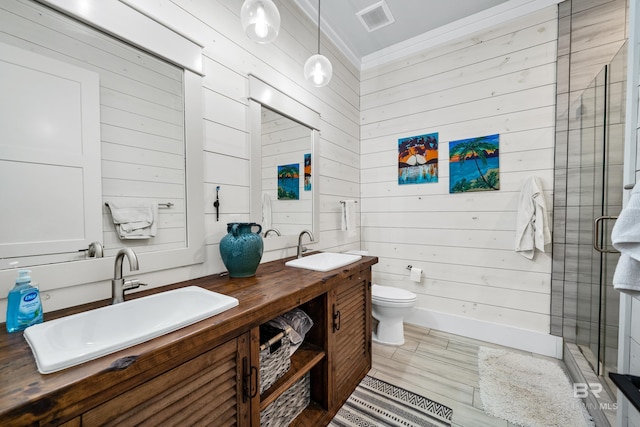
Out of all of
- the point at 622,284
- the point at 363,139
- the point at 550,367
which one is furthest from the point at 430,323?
the point at 363,139

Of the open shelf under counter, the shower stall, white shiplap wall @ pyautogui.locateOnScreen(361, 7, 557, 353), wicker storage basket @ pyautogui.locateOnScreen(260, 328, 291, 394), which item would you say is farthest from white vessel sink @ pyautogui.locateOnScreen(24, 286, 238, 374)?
white shiplap wall @ pyautogui.locateOnScreen(361, 7, 557, 353)

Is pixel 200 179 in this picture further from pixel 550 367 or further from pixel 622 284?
pixel 550 367

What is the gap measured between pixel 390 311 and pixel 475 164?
61.5 inches

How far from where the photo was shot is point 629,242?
2.85 ft

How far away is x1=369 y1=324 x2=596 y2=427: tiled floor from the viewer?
1553 millimetres

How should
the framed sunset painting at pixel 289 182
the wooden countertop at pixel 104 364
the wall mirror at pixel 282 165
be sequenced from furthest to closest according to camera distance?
the framed sunset painting at pixel 289 182 < the wall mirror at pixel 282 165 < the wooden countertop at pixel 104 364

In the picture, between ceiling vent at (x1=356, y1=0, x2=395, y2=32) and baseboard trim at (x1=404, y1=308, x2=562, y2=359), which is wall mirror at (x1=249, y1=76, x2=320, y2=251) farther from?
baseboard trim at (x1=404, y1=308, x2=562, y2=359)

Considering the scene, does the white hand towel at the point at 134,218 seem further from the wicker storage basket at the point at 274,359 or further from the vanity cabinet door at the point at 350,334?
the vanity cabinet door at the point at 350,334

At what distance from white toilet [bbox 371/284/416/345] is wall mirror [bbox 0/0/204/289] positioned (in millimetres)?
1548

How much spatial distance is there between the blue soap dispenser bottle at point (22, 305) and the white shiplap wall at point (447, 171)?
263 cm

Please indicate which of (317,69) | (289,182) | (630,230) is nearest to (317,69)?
(317,69)

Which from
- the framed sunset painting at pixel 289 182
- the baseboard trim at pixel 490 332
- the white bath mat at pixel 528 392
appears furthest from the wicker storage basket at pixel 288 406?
the baseboard trim at pixel 490 332

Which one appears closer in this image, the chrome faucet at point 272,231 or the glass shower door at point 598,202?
the glass shower door at point 598,202

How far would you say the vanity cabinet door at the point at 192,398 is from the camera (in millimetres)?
647
